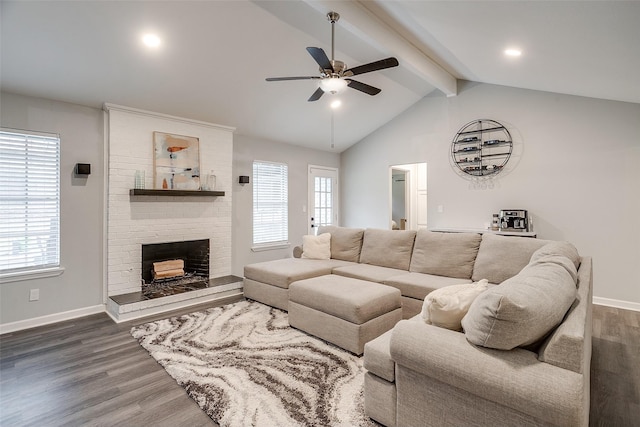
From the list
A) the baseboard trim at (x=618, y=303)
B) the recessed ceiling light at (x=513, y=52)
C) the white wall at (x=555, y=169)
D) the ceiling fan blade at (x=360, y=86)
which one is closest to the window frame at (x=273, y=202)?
the white wall at (x=555, y=169)

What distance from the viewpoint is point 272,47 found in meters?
3.70

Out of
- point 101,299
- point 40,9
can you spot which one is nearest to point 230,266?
point 101,299

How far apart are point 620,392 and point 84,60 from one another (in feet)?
17.2

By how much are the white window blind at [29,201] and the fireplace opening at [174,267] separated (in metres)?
0.99

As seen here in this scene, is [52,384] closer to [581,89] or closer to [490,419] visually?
[490,419]

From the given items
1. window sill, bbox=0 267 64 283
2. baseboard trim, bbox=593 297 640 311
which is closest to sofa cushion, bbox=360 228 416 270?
baseboard trim, bbox=593 297 640 311

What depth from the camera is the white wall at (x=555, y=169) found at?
4.10 meters

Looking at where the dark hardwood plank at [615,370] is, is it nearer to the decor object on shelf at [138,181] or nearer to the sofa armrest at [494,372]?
the sofa armrest at [494,372]

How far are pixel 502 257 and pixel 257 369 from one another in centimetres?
254

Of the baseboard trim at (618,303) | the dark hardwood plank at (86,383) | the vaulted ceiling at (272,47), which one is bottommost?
the dark hardwood plank at (86,383)

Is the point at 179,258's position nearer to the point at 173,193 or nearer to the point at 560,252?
the point at 173,193

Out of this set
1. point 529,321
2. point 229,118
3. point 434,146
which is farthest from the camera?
point 434,146

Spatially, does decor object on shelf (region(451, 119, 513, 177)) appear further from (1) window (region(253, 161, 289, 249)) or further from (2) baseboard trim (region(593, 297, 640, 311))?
(1) window (region(253, 161, 289, 249))

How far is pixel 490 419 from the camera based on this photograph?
1390mm
